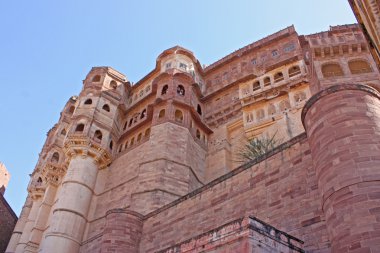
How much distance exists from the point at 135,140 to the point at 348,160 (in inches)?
667

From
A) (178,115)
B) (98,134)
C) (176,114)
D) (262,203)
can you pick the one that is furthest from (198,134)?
(262,203)

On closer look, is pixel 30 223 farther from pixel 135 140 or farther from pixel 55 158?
pixel 135 140

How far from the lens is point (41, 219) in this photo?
23.3 meters

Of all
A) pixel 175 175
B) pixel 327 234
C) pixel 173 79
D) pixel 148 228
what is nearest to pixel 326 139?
pixel 327 234

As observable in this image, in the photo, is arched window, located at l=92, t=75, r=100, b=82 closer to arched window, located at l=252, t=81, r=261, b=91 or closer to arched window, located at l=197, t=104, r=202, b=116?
arched window, located at l=197, t=104, r=202, b=116

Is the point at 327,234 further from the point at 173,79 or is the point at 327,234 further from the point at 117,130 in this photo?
the point at 117,130

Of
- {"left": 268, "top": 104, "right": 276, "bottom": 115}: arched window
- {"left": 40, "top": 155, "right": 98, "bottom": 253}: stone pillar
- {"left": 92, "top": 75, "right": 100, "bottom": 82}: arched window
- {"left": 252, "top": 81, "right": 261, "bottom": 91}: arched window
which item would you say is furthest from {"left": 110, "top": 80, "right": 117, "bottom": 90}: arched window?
{"left": 268, "top": 104, "right": 276, "bottom": 115}: arched window

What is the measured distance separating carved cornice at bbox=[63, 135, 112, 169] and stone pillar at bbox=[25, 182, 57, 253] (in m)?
3.37

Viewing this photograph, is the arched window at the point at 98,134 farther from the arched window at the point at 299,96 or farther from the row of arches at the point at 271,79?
the arched window at the point at 299,96

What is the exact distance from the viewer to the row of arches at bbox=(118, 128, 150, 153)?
22.5m

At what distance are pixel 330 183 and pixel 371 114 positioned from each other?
176 cm

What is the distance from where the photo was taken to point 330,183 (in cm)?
724

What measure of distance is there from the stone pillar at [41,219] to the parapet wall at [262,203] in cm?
1209

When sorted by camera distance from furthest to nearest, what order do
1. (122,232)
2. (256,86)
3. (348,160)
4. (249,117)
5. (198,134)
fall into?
(256,86)
(198,134)
(249,117)
(122,232)
(348,160)
